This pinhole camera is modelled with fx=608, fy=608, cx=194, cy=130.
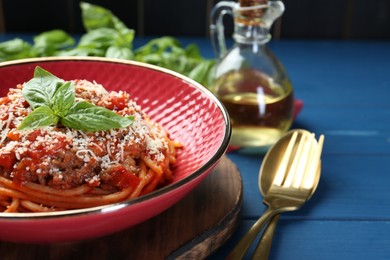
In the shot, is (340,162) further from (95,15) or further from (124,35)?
(95,15)

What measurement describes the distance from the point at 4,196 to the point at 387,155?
100 cm

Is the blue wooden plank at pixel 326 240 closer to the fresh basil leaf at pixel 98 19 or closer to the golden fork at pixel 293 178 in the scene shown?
the golden fork at pixel 293 178

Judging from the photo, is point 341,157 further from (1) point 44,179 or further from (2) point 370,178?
(1) point 44,179

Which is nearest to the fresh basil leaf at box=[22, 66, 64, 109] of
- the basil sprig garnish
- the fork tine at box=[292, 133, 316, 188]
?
the basil sprig garnish

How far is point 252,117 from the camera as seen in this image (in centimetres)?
159

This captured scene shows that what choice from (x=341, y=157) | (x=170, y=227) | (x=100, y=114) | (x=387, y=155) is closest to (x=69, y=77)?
(x=100, y=114)

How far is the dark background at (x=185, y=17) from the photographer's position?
287cm

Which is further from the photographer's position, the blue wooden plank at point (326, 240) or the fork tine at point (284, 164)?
the fork tine at point (284, 164)

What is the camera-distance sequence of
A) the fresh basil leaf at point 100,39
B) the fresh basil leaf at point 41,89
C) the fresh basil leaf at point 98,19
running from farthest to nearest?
the fresh basil leaf at point 98,19 < the fresh basil leaf at point 100,39 < the fresh basil leaf at point 41,89

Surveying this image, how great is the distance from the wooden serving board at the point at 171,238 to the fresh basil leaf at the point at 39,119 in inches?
8.5

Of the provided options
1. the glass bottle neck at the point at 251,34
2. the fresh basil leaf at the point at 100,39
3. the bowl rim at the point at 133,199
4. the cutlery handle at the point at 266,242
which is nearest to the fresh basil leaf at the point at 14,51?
the fresh basil leaf at the point at 100,39

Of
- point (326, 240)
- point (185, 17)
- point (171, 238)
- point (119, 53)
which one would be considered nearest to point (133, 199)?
point (171, 238)

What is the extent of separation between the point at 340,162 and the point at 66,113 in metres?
0.77

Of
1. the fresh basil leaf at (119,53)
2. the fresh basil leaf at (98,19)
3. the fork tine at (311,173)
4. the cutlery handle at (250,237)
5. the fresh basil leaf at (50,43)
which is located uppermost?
the fresh basil leaf at (98,19)
